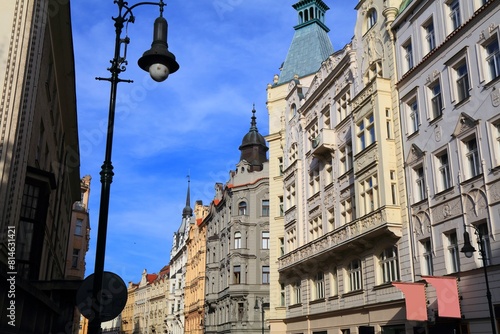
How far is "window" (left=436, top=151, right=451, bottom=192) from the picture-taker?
22.4 m

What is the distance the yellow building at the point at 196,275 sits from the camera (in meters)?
68.1

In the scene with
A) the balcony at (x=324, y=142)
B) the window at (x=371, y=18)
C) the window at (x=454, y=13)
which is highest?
the window at (x=371, y=18)

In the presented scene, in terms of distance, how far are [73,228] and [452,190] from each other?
153ft

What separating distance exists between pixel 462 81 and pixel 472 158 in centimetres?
Result: 329

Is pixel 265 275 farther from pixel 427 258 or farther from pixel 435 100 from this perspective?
pixel 435 100

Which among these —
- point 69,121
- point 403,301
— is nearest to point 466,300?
point 403,301

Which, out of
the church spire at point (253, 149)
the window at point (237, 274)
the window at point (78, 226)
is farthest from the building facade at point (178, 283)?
the window at point (237, 274)

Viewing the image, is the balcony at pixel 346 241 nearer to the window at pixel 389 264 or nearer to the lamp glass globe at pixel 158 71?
the window at pixel 389 264

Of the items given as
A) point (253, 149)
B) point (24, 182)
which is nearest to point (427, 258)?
point (24, 182)

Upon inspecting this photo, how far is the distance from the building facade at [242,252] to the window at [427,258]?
91.1 feet

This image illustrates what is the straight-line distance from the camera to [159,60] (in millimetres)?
8891

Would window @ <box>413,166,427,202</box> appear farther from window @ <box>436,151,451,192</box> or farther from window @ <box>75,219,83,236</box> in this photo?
window @ <box>75,219,83,236</box>

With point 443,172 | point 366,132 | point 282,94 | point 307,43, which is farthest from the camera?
point 307,43

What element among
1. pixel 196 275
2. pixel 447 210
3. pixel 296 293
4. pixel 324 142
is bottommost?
pixel 296 293
